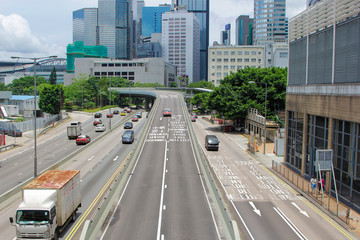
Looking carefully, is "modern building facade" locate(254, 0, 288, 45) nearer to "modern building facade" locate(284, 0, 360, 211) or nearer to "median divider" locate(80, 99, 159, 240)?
"modern building facade" locate(284, 0, 360, 211)

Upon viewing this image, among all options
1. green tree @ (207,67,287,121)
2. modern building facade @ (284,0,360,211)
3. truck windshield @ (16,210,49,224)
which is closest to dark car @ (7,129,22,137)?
green tree @ (207,67,287,121)

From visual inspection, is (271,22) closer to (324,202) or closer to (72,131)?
(72,131)

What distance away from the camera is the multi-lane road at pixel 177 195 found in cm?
2072

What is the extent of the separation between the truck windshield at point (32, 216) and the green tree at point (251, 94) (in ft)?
177

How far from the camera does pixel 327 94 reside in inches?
1163

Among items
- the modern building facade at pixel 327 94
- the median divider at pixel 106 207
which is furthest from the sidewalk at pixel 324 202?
the median divider at pixel 106 207

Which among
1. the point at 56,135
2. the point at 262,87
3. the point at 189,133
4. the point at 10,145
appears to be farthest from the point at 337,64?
the point at 56,135

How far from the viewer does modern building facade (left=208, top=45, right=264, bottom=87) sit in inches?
5891

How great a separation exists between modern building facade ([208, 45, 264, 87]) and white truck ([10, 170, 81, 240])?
134m

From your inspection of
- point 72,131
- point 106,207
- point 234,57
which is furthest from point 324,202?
point 234,57

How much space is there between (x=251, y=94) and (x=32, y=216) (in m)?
57.4

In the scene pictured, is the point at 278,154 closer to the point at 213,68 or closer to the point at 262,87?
the point at 262,87

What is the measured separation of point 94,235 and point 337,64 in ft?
74.3

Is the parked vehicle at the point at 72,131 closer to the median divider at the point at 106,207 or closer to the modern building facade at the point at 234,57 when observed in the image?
the median divider at the point at 106,207
